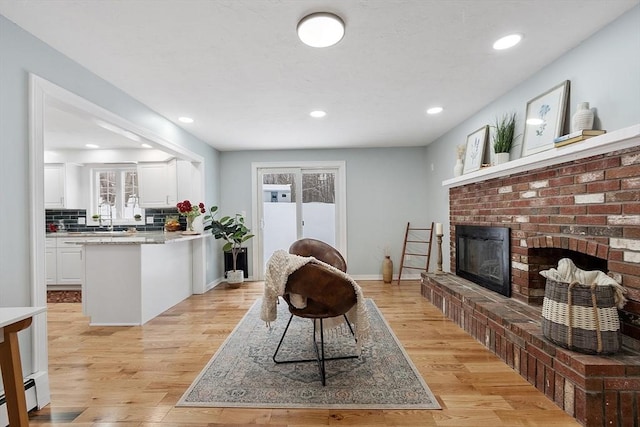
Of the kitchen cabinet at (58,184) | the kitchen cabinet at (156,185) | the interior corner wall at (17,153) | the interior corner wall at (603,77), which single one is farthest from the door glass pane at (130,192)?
the interior corner wall at (603,77)

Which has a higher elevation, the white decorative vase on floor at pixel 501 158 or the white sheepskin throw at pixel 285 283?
the white decorative vase on floor at pixel 501 158

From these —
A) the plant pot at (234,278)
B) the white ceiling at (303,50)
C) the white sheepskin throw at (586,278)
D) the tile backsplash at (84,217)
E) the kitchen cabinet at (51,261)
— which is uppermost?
the white ceiling at (303,50)

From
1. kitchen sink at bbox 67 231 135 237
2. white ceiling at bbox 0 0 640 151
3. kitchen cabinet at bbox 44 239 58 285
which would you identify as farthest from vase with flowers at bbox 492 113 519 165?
kitchen cabinet at bbox 44 239 58 285

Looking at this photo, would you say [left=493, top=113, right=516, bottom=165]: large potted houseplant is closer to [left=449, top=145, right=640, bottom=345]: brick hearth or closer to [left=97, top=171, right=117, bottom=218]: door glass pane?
[left=449, top=145, right=640, bottom=345]: brick hearth

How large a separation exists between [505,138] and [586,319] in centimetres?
177

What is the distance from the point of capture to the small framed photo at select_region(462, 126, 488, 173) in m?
3.33

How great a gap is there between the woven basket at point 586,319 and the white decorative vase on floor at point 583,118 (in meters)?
1.02

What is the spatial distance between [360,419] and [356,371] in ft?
1.65

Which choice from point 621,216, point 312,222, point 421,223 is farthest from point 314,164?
point 621,216

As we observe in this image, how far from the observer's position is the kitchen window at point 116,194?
17.8ft

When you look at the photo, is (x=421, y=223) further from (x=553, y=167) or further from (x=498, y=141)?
(x=553, y=167)

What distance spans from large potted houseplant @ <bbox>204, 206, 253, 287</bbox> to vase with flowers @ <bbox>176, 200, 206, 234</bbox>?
0.93 ft

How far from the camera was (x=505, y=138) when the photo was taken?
2844 mm

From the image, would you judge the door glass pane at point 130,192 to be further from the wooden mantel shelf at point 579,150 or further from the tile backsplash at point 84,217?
the wooden mantel shelf at point 579,150
